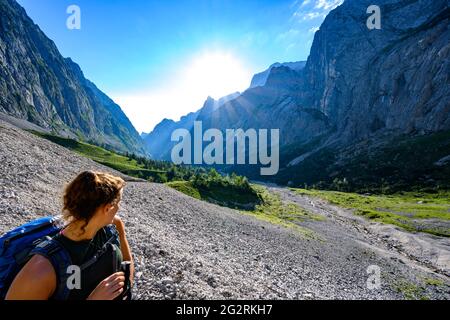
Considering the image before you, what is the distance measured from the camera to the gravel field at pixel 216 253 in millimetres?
15109

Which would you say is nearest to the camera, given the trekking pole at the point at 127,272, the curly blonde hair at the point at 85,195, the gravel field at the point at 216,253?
the curly blonde hair at the point at 85,195

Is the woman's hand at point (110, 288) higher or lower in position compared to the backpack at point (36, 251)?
lower

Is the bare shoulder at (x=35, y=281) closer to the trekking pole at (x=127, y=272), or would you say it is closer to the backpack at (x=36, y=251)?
the backpack at (x=36, y=251)

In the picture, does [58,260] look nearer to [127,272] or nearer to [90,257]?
[90,257]

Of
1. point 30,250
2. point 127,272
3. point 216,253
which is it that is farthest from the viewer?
point 216,253

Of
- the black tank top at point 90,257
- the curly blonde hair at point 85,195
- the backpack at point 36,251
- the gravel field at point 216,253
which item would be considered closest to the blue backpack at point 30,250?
the backpack at point 36,251

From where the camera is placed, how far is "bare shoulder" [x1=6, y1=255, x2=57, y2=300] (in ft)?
12.8

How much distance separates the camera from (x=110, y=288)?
4934 millimetres

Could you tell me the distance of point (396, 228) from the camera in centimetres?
6341

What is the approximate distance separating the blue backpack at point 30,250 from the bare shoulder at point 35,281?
79 mm

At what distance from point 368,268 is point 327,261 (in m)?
4.70

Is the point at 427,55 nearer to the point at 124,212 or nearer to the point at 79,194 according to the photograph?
the point at 124,212

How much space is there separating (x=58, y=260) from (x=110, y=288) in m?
1.07

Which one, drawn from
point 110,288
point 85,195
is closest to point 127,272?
point 110,288
